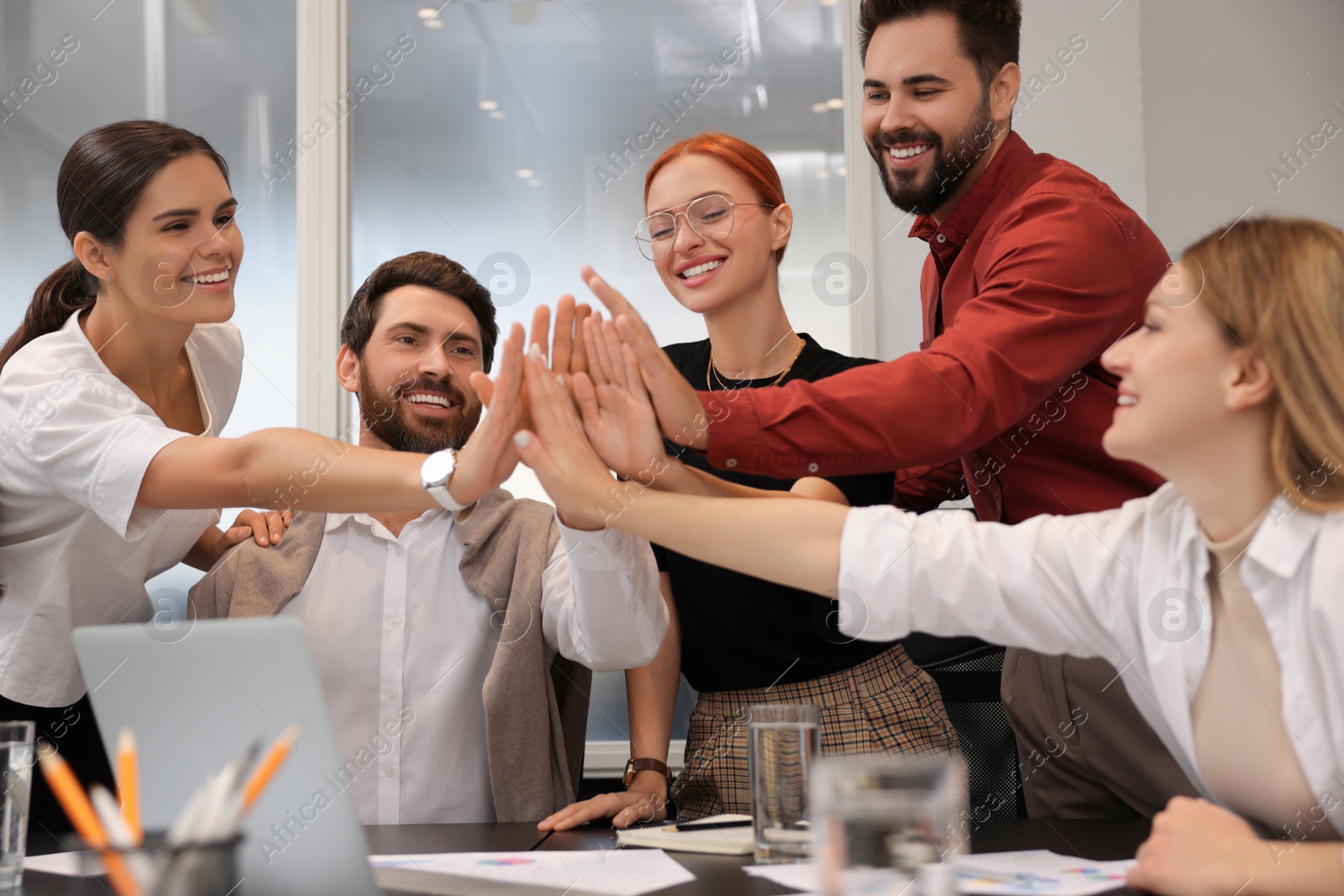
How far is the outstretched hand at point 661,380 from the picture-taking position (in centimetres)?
142

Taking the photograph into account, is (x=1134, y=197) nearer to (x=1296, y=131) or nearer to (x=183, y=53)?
(x=1296, y=131)

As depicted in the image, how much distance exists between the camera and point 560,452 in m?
1.43

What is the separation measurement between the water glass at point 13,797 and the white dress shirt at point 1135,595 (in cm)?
86

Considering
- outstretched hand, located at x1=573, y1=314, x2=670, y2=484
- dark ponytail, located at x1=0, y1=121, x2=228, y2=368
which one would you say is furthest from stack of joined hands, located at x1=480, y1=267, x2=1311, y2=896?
dark ponytail, located at x1=0, y1=121, x2=228, y2=368

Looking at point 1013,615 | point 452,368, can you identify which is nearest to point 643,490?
point 1013,615

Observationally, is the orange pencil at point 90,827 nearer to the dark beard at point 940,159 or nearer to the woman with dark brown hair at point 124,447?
the woman with dark brown hair at point 124,447

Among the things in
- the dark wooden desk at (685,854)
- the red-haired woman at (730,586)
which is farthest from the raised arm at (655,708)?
the dark wooden desk at (685,854)

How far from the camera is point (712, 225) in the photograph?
1.92 metres

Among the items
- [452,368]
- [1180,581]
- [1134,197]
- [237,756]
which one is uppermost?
[1134,197]

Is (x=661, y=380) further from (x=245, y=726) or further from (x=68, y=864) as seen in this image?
(x=68, y=864)

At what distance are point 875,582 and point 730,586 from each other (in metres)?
0.64

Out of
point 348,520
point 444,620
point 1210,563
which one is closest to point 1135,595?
Result: point 1210,563

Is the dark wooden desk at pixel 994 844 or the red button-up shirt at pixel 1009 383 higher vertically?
the red button-up shirt at pixel 1009 383

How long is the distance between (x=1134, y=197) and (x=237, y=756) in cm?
247
